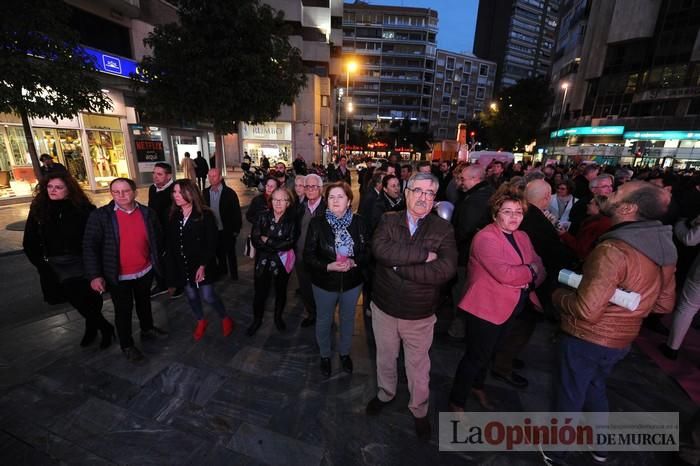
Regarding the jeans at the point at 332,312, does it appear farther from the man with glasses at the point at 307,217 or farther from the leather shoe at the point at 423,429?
the leather shoe at the point at 423,429

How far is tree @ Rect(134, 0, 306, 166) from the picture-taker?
831cm

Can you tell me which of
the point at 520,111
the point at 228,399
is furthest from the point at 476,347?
the point at 520,111

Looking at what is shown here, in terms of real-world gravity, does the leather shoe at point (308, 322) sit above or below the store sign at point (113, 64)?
below

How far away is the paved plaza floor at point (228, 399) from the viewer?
2.33m

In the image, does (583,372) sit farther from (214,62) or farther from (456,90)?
(456,90)

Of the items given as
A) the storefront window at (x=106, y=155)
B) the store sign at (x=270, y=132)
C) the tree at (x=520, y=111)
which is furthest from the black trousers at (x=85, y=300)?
the tree at (x=520, y=111)

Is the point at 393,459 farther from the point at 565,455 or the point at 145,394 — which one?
the point at 145,394

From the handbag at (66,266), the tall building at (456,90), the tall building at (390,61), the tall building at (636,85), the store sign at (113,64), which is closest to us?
the handbag at (66,266)

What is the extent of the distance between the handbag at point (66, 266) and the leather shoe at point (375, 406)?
332 cm

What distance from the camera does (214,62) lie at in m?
8.29

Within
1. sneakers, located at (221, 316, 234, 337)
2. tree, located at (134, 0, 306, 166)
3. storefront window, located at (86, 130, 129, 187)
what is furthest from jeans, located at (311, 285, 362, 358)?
storefront window, located at (86, 130, 129, 187)

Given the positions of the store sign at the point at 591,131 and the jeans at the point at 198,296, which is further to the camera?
the store sign at the point at 591,131

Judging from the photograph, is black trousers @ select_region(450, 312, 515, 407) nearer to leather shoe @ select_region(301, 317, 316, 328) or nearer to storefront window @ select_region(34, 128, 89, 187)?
leather shoe @ select_region(301, 317, 316, 328)

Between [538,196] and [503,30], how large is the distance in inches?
4816
